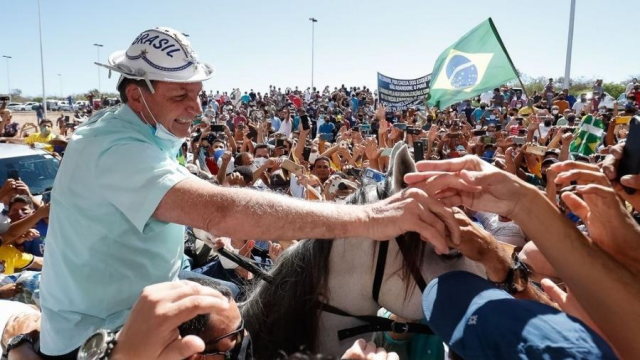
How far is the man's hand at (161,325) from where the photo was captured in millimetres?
1136

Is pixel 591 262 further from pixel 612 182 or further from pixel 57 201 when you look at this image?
pixel 57 201

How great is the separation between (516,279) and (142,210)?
57.8 inches

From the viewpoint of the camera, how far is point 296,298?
198cm

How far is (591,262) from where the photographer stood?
136 cm

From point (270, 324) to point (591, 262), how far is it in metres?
1.24

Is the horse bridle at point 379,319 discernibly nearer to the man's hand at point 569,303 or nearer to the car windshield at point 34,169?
the man's hand at point 569,303

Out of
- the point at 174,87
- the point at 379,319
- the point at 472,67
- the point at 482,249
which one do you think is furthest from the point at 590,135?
the point at 174,87

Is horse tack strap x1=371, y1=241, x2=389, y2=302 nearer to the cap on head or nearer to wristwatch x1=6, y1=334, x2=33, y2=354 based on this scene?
the cap on head

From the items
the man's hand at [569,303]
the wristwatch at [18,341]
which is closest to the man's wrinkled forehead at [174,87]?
the wristwatch at [18,341]

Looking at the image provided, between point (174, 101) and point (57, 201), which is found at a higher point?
point (174, 101)

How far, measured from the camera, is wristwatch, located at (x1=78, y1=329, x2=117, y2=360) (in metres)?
1.19

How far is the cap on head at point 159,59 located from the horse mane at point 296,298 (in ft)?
2.82

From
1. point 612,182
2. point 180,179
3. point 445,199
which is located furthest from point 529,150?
point 180,179

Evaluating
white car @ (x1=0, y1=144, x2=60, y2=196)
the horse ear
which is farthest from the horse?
white car @ (x1=0, y1=144, x2=60, y2=196)
